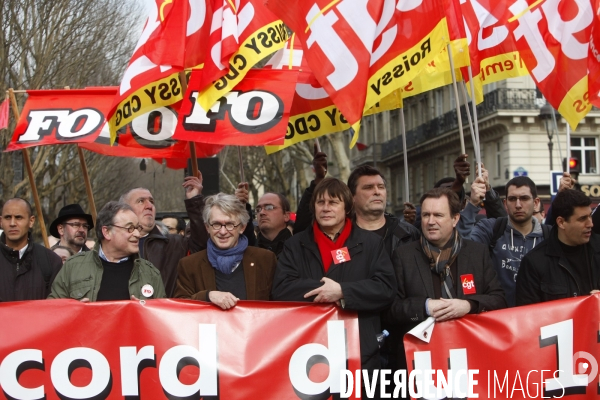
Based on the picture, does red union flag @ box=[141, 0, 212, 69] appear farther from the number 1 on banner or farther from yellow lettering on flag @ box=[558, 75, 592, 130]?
the number 1 on banner

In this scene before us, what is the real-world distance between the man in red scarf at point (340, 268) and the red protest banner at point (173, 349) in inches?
5.4

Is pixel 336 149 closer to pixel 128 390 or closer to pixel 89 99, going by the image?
pixel 89 99

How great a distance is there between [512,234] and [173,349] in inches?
102

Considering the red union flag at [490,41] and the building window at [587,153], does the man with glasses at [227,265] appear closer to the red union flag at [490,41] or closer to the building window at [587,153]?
the red union flag at [490,41]

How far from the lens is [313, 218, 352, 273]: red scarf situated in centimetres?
548

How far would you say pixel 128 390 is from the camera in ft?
17.7

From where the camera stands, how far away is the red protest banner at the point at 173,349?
17.7 feet

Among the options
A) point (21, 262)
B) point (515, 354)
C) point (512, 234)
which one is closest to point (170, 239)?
point (21, 262)

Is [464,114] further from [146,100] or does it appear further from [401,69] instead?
[401,69]

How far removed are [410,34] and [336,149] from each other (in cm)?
2268

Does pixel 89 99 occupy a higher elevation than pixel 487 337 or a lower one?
higher

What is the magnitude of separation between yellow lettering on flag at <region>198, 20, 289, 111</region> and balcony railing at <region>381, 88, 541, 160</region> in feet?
105

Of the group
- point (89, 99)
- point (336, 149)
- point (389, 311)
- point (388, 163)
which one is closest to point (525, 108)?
point (336, 149)

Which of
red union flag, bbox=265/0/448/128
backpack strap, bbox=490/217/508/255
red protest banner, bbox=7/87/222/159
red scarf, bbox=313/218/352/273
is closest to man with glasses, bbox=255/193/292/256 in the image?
red protest banner, bbox=7/87/222/159
